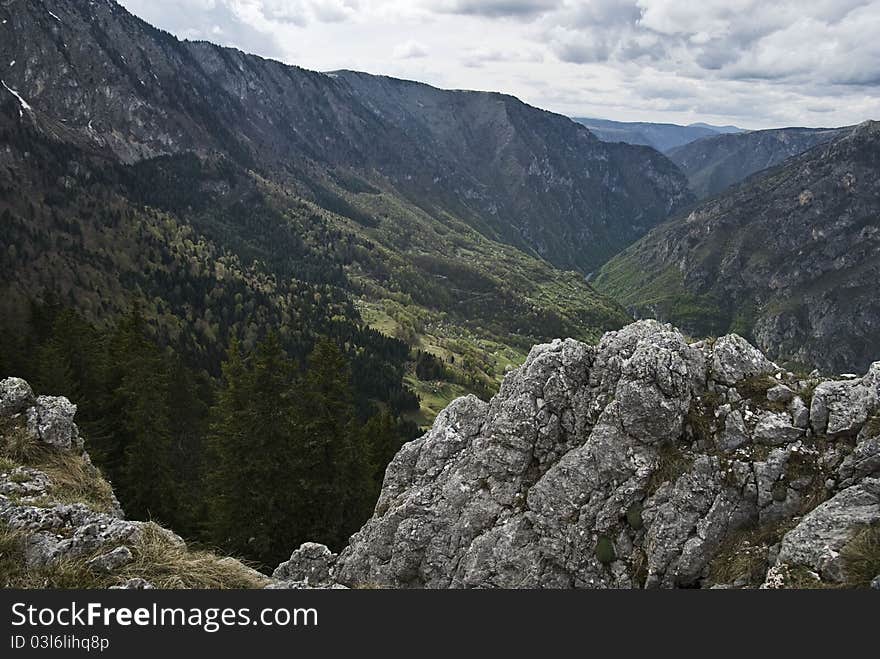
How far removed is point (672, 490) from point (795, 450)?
14.7ft

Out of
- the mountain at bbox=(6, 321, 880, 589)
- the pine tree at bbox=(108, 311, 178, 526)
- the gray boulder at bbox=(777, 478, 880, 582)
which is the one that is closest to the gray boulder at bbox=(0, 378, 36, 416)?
the mountain at bbox=(6, 321, 880, 589)

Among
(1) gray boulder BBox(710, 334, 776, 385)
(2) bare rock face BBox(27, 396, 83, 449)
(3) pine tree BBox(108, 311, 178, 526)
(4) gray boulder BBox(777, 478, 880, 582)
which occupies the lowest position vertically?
(3) pine tree BBox(108, 311, 178, 526)

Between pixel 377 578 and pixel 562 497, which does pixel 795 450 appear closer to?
pixel 562 497

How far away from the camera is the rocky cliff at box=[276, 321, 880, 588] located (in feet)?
57.0

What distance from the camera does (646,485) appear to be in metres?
20.9

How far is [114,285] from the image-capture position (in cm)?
19538

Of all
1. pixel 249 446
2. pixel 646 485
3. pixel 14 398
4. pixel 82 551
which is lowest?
pixel 249 446

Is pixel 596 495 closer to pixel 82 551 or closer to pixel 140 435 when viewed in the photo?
pixel 82 551

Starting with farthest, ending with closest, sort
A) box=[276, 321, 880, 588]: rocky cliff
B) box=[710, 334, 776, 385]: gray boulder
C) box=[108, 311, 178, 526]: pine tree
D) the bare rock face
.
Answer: box=[108, 311, 178, 526]: pine tree, box=[710, 334, 776, 385]: gray boulder, the bare rock face, box=[276, 321, 880, 588]: rocky cliff

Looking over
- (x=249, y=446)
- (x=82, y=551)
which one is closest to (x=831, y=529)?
(x=82, y=551)

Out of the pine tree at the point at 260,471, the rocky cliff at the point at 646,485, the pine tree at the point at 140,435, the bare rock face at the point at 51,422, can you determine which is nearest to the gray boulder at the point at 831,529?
the rocky cliff at the point at 646,485

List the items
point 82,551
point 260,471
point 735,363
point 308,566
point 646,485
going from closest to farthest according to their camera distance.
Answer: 1. point 82,551
2. point 646,485
3. point 735,363
4. point 308,566
5. point 260,471

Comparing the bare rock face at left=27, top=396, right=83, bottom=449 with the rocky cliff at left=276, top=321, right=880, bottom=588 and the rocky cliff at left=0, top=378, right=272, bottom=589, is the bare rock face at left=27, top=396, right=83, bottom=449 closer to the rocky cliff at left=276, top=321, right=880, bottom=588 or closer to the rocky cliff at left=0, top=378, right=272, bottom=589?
the rocky cliff at left=0, top=378, right=272, bottom=589

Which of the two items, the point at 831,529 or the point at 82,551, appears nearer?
the point at 82,551
